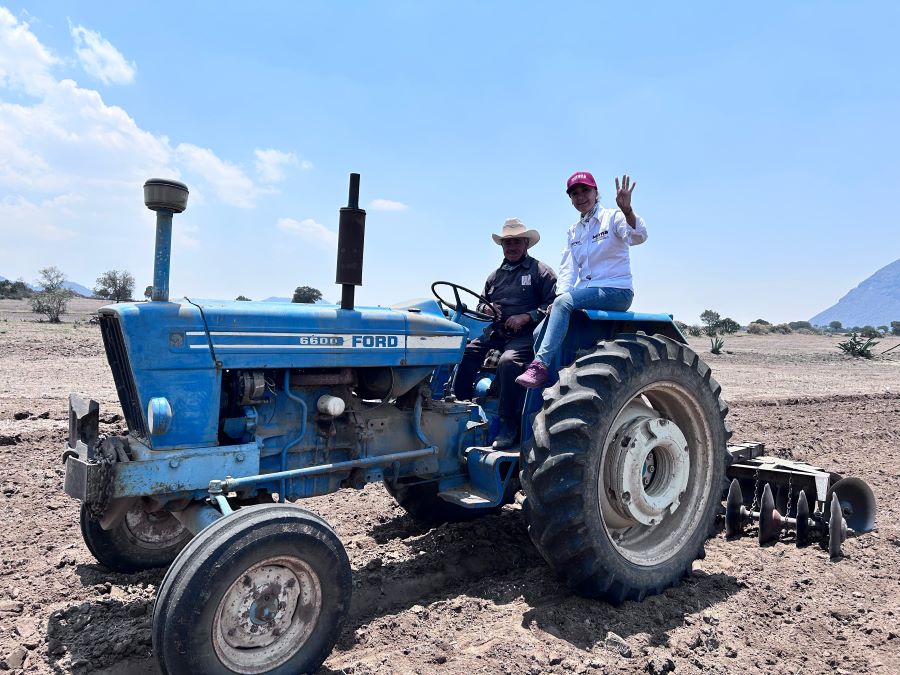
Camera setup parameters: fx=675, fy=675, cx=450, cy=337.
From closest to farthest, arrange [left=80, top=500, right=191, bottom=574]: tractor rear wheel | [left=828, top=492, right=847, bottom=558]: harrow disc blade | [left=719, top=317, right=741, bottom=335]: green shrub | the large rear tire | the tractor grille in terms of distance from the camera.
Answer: the large rear tire, the tractor grille, [left=80, top=500, right=191, bottom=574]: tractor rear wheel, [left=828, top=492, right=847, bottom=558]: harrow disc blade, [left=719, top=317, right=741, bottom=335]: green shrub

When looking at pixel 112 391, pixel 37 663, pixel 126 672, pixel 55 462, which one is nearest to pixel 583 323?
pixel 126 672

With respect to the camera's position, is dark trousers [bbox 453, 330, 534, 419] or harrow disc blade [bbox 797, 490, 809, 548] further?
harrow disc blade [bbox 797, 490, 809, 548]

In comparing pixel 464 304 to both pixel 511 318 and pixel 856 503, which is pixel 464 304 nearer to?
pixel 511 318

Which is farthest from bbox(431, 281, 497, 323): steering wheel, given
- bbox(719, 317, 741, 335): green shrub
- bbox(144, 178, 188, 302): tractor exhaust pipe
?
bbox(719, 317, 741, 335): green shrub

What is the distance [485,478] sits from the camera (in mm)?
4125

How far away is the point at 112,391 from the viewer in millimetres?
10344

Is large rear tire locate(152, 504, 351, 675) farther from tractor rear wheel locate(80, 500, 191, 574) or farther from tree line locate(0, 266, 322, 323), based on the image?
tree line locate(0, 266, 322, 323)

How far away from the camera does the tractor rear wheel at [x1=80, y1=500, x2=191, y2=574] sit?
379cm

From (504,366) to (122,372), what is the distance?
2.22 metres

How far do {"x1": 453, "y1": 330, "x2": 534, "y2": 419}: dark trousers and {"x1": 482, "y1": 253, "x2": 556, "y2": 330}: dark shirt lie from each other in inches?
8.7

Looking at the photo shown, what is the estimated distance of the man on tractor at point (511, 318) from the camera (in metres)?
4.36

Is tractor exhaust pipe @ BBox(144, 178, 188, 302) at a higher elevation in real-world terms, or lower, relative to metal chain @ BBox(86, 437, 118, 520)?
higher

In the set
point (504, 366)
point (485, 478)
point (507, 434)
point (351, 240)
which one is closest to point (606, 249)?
point (504, 366)

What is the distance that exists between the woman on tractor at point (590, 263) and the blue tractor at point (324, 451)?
163 mm
